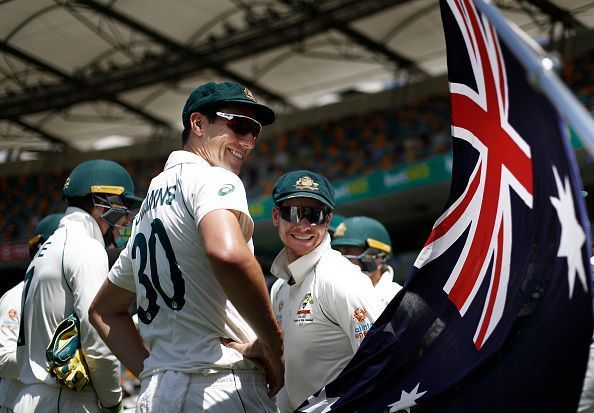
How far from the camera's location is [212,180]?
2.78 meters

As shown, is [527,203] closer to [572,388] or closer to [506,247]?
[506,247]

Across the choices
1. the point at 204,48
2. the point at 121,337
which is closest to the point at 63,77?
the point at 204,48

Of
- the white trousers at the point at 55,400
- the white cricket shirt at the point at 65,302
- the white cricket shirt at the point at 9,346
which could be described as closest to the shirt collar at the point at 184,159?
the white cricket shirt at the point at 65,302

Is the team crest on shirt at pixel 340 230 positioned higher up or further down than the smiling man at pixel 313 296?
higher up

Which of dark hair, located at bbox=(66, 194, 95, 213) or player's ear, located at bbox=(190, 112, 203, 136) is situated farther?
dark hair, located at bbox=(66, 194, 95, 213)

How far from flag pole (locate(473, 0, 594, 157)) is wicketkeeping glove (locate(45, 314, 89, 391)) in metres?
2.56

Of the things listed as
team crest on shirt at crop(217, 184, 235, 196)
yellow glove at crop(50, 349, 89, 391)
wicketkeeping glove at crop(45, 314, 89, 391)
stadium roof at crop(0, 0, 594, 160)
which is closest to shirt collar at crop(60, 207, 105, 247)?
wicketkeeping glove at crop(45, 314, 89, 391)

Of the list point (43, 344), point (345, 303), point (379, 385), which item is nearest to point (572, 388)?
point (379, 385)

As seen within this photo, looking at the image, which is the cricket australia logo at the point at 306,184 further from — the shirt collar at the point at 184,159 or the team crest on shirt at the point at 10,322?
the team crest on shirt at the point at 10,322

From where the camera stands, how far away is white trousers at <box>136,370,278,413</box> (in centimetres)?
280

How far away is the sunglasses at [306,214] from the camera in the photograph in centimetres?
392

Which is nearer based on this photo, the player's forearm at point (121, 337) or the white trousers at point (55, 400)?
the player's forearm at point (121, 337)

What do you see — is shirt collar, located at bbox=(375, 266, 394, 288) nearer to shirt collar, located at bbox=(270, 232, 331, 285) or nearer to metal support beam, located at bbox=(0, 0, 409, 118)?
shirt collar, located at bbox=(270, 232, 331, 285)

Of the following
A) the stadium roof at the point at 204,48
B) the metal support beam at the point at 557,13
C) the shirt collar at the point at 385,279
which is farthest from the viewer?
the stadium roof at the point at 204,48
